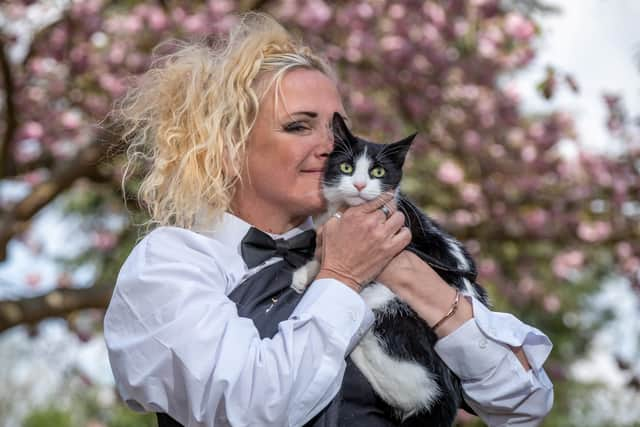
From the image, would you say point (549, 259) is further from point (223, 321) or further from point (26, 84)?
point (223, 321)

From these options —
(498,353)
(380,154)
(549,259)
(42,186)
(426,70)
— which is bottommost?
(549,259)

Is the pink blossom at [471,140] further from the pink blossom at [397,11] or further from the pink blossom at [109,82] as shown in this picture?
the pink blossom at [109,82]

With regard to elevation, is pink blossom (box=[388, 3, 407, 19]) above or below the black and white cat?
below

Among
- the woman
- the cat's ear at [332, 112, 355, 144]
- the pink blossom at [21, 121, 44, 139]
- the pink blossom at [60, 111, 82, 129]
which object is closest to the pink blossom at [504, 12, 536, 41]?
the pink blossom at [60, 111, 82, 129]

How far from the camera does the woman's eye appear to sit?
2211 mm

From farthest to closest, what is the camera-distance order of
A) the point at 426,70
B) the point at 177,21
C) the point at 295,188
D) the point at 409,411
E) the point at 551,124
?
the point at 551,124
the point at 426,70
the point at 177,21
the point at 295,188
the point at 409,411

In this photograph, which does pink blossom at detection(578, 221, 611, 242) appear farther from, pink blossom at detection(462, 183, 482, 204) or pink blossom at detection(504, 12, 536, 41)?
pink blossom at detection(504, 12, 536, 41)

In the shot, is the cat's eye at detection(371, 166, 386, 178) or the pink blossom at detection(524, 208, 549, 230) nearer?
the cat's eye at detection(371, 166, 386, 178)

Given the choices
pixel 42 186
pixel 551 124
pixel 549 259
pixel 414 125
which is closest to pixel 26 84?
pixel 42 186

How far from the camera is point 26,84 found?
601 centimetres

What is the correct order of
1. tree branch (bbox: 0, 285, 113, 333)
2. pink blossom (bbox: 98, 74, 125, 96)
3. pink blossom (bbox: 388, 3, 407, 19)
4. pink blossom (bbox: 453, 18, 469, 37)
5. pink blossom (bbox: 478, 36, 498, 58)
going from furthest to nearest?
1. pink blossom (bbox: 478, 36, 498, 58)
2. pink blossom (bbox: 453, 18, 469, 37)
3. pink blossom (bbox: 388, 3, 407, 19)
4. pink blossom (bbox: 98, 74, 125, 96)
5. tree branch (bbox: 0, 285, 113, 333)

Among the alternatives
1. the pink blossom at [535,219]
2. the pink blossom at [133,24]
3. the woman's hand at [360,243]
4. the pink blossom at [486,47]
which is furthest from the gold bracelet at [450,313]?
the pink blossom at [486,47]

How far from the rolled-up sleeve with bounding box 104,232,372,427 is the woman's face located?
38 cm

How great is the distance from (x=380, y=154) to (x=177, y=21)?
4.11 meters
